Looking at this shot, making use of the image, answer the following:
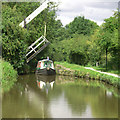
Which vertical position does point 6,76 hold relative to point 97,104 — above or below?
above

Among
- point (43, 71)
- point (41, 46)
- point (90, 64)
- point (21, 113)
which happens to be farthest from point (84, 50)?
point (21, 113)

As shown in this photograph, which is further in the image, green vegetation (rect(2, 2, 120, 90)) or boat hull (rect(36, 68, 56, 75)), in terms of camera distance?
boat hull (rect(36, 68, 56, 75))

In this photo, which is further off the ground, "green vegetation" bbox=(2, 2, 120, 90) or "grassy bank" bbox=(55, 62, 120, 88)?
"green vegetation" bbox=(2, 2, 120, 90)

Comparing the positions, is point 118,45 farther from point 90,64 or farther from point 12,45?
point 90,64

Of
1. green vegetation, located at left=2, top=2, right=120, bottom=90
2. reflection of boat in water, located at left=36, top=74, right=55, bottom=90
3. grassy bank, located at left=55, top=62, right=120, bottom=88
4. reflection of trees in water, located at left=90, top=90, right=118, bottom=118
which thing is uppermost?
green vegetation, located at left=2, top=2, right=120, bottom=90

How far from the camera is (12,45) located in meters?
22.1

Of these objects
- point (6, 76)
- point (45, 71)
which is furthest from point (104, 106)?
point (45, 71)

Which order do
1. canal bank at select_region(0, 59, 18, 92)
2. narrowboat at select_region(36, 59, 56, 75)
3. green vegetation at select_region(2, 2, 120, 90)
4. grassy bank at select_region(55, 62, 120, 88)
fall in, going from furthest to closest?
narrowboat at select_region(36, 59, 56, 75) < green vegetation at select_region(2, 2, 120, 90) < grassy bank at select_region(55, 62, 120, 88) < canal bank at select_region(0, 59, 18, 92)

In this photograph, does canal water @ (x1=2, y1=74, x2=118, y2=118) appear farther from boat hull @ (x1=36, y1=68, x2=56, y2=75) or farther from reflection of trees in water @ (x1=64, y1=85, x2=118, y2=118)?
boat hull @ (x1=36, y1=68, x2=56, y2=75)

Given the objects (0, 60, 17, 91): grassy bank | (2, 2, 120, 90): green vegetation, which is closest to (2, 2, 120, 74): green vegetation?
(2, 2, 120, 90): green vegetation

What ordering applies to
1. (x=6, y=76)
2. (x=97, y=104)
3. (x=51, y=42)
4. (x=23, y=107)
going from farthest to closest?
(x=51, y=42), (x=6, y=76), (x=97, y=104), (x=23, y=107)

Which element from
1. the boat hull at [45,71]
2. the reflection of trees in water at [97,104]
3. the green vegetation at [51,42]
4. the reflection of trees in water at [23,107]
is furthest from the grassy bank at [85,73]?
the reflection of trees in water at [23,107]

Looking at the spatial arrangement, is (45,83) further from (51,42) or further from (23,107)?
(51,42)

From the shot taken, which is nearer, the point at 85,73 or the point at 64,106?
the point at 64,106
